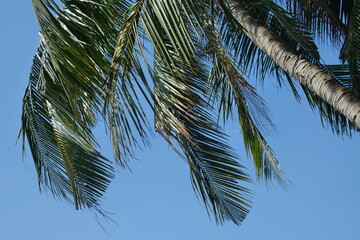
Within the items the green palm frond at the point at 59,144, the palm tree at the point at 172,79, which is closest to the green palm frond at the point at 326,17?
the palm tree at the point at 172,79

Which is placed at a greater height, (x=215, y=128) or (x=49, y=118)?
(x=215, y=128)

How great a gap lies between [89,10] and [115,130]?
96cm

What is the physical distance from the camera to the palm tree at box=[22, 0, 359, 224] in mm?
4094

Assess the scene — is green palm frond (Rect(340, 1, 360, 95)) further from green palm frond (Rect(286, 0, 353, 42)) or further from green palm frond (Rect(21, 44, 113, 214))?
green palm frond (Rect(21, 44, 113, 214))

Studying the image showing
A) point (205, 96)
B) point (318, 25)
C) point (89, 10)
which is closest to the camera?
point (89, 10)

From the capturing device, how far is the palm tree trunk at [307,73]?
410 centimetres

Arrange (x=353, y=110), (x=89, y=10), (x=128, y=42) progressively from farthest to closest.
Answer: (x=89, y=10), (x=128, y=42), (x=353, y=110)

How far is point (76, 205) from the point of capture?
539 centimetres

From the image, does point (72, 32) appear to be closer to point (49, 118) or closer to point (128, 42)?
point (128, 42)

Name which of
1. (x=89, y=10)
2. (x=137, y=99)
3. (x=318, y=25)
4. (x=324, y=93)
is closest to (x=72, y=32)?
(x=89, y=10)

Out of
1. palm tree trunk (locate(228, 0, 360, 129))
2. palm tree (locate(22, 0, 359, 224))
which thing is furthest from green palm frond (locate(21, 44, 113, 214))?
palm tree trunk (locate(228, 0, 360, 129))

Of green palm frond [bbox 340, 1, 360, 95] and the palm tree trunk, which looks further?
green palm frond [bbox 340, 1, 360, 95]

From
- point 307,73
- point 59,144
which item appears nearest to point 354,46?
point 307,73

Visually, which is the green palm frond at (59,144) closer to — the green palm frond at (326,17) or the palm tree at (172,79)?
the palm tree at (172,79)
